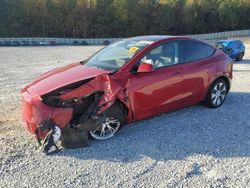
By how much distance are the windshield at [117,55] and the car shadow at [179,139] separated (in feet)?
3.66

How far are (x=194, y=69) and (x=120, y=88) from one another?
5.76 feet

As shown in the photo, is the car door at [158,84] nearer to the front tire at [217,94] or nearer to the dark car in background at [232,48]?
the front tire at [217,94]

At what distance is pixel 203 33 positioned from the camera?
55500mm

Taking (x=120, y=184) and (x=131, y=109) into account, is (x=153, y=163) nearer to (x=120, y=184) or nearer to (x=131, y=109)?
(x=120, y=184)

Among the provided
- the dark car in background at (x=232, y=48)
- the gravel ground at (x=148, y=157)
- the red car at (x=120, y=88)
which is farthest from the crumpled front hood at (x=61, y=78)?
the dark car in background at (x=232, y=48)

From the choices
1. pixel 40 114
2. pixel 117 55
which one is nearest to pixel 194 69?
pixel 117 55

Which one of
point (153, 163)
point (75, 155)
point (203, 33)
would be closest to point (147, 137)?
point (153, 163)

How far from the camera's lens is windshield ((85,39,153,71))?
502 centimetres

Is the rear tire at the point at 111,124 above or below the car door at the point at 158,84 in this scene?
below

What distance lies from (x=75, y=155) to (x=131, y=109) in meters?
1.17

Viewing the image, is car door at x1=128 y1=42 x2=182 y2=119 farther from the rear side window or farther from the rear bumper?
the rear bumper

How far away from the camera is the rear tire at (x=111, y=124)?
4.61 meters

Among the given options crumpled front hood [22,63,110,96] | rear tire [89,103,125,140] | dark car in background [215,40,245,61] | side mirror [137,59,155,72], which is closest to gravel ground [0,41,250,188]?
rear tire [89,103,125,140]

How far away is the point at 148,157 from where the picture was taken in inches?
163
